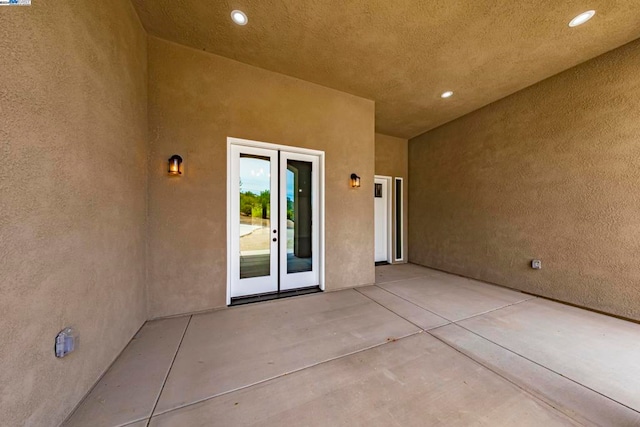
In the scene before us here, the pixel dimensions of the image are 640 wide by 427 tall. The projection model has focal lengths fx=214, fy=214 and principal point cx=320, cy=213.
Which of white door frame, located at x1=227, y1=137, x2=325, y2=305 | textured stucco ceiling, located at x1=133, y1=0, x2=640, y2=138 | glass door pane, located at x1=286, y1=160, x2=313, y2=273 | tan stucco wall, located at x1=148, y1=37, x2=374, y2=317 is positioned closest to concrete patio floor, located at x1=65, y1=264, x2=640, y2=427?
tan stucco wall, located at x1=148, y1=37, x2=374, y2=317

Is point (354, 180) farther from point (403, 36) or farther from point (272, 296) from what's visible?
point (272, 296)

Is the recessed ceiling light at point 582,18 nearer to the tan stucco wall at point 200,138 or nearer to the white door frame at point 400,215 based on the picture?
the tan stucco wall at point 200,138

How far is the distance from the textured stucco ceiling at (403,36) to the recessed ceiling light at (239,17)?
0.06m

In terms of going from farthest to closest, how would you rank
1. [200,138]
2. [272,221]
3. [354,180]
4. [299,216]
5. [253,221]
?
1. [354,180]
2. [299,216]
3. [272,221]
4. [253,221]
5. [200,138]

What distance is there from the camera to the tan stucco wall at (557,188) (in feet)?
9.27

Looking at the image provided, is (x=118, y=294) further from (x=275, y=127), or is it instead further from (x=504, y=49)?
(x=504, y=49)

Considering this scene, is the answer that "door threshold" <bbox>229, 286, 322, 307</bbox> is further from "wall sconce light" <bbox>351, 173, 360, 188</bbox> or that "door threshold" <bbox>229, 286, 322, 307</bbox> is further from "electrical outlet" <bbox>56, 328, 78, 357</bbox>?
"wall sconce light" <bbox>351, 173, 360, 188</bbox>

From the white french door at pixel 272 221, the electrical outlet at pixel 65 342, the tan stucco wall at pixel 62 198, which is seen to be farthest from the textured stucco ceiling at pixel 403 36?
the electrical outlet at pixel 65 342

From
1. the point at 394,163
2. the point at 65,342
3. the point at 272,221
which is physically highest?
the point at 394,163

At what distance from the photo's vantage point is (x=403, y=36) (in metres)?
2.64

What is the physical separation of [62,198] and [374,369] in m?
2.66

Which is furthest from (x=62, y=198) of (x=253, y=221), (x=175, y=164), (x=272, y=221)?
(x=272, y=221)

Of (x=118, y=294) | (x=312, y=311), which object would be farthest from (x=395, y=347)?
(x=118, y=294)

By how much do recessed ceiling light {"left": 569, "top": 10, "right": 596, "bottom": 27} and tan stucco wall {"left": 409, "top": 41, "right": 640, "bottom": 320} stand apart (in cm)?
107
